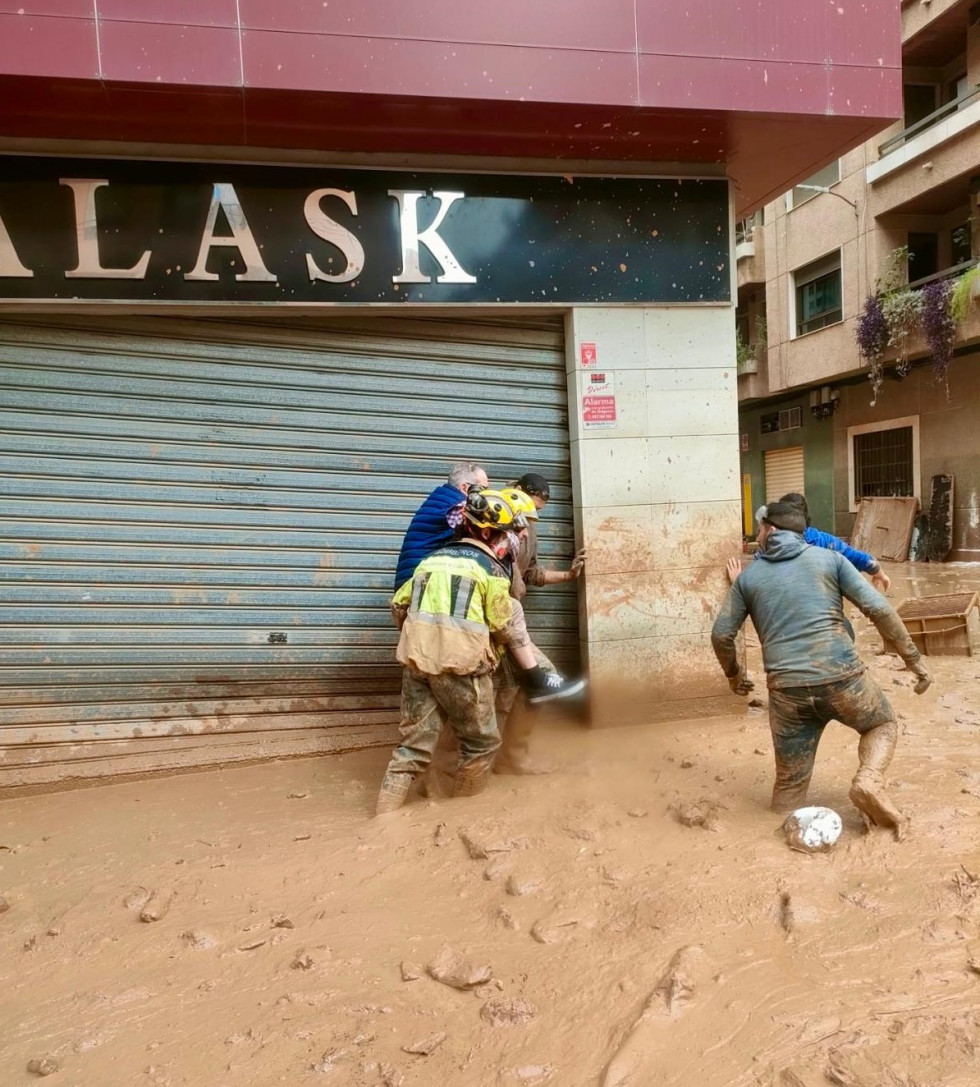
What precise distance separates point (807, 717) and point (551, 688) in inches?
63.0

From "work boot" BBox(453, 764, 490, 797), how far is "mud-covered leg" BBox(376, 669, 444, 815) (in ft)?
0.72

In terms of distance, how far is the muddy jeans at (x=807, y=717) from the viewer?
145 inches

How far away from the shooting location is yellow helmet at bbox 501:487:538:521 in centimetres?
457

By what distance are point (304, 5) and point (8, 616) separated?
3938mm

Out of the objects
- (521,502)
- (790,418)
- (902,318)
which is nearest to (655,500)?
(521,502)

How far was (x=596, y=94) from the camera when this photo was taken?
15.7 ft

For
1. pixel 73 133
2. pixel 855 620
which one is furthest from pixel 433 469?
pixel 855 620

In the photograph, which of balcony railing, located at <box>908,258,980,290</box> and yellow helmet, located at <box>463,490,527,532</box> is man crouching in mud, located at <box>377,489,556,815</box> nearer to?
yellow helmet, located at <box>463,490,527,532</box>

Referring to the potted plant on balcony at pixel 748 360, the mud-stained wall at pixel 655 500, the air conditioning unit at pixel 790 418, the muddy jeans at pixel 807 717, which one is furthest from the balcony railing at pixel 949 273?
the muddy jeans at pixel 807 717

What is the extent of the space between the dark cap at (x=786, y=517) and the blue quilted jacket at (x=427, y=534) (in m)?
1.70

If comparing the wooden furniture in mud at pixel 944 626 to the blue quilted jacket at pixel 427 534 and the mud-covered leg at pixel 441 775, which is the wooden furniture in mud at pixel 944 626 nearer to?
the mud-covered leg at pixel 441 775

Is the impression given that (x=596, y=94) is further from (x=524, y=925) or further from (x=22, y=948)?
(x=22, y=948)

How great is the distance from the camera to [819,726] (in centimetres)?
383

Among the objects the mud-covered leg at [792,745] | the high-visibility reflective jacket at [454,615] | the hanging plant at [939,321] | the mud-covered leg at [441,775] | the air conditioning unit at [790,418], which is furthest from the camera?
the air conditioning unit at [790,418]
